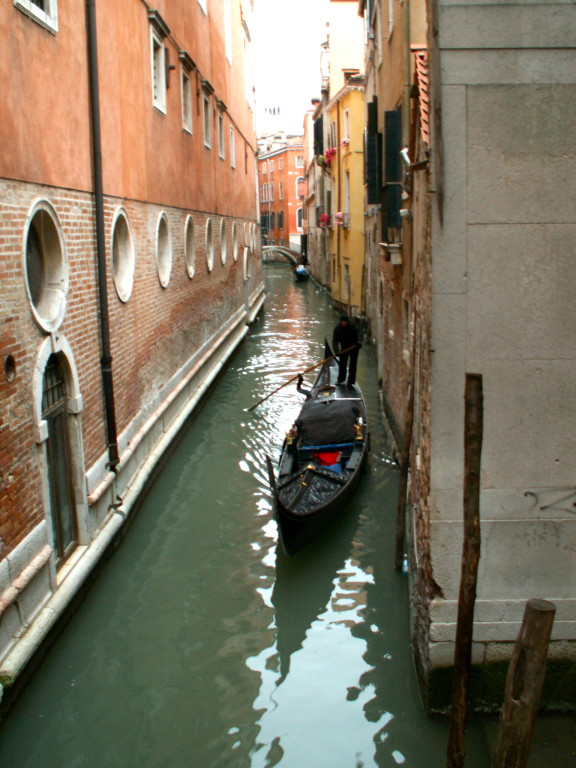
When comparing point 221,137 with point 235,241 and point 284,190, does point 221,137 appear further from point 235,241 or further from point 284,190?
point 284,190

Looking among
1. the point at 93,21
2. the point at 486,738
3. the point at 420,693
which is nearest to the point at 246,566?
the point at 420,693

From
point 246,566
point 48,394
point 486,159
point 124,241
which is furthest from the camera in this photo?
point 124,241

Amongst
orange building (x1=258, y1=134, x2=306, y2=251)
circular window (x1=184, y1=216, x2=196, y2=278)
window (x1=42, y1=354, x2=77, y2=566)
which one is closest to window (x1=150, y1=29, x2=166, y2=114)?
circular window (x1=184, y1=216, x2=196, y2=278)

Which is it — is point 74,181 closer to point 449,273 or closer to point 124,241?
point 124,241

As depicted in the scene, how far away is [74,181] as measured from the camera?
21.1 ft

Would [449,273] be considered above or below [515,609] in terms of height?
above

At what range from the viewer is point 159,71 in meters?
10.3

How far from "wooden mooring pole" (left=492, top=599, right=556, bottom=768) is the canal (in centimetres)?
128

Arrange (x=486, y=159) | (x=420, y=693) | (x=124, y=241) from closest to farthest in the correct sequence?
(x=486, y=159) → (x=420, y=693) → (x=124, y=241)

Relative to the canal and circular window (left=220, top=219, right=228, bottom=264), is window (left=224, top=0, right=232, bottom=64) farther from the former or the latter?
the canal

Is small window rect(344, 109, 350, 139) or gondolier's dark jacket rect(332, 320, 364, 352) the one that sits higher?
small window rect(344, 109, 350, 139)

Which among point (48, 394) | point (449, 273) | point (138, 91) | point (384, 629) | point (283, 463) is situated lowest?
point (384, 629)

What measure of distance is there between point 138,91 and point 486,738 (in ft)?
23.7

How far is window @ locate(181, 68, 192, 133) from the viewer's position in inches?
A: 478
